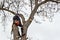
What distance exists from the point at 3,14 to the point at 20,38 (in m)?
1.91

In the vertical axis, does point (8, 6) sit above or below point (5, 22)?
above

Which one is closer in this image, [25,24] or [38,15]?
[25,24]

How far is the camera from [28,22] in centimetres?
856

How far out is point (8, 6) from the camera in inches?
355

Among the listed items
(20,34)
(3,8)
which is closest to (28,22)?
(20,34)

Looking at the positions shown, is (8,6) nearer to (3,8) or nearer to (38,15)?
(3,8)

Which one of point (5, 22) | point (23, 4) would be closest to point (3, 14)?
point (5, 22)

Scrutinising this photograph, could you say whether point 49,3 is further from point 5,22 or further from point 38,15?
point 5,22

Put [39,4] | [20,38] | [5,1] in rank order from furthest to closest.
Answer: [5,1]
[39,4]
[20,38]

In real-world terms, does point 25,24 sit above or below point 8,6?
below

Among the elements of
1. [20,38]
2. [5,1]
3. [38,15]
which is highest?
[5,1]

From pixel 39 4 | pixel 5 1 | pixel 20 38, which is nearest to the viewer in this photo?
pixel 20 38

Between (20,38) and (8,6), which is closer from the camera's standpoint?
(20,38)

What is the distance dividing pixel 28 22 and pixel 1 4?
138 cm
